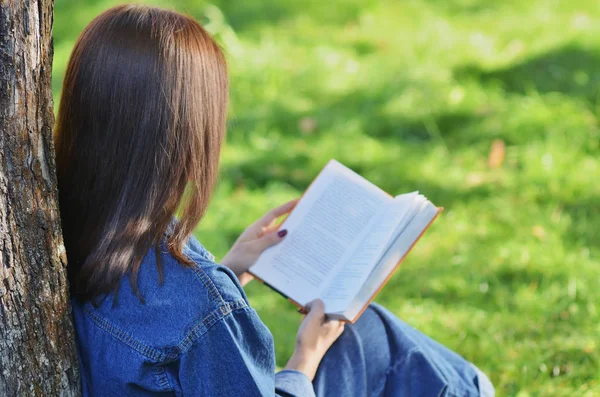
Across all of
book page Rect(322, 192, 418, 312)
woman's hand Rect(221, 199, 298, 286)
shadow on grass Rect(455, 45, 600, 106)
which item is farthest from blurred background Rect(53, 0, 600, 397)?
book page Rect(322, 192, 418, 312)

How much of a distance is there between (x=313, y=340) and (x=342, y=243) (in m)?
0.31

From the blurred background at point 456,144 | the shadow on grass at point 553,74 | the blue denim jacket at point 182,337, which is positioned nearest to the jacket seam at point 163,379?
the blue denim jacket at point 182,337

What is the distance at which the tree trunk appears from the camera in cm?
129

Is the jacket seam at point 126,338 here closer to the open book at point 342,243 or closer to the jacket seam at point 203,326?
the jacket seam at point 203,326

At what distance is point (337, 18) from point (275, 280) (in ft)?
12.1

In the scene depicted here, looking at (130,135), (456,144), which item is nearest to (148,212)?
(130,135)

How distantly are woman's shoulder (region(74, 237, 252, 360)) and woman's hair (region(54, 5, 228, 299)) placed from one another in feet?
0.06

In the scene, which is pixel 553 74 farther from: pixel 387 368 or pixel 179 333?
pixel 179 333

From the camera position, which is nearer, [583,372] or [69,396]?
[69,396]

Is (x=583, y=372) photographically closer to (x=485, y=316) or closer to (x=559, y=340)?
(x=559, y=340)

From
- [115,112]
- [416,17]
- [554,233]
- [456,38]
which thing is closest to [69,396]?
[115,112]

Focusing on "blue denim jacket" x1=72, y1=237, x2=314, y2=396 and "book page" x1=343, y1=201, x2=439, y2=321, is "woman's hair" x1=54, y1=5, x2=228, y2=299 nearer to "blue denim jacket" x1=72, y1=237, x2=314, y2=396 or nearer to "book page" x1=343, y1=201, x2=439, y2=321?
"blue denim jacket" x1=72, y1=237, x2=314, y2=396

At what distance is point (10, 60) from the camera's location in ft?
4.21

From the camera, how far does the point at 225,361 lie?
4.53 ft
